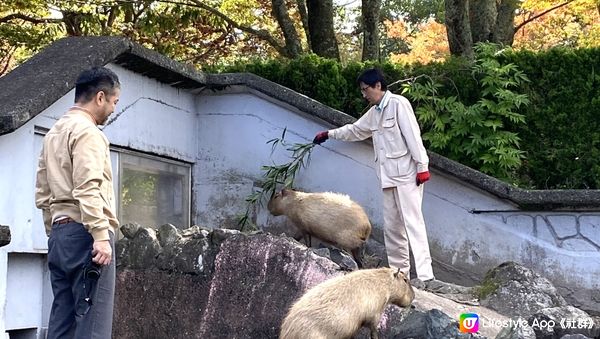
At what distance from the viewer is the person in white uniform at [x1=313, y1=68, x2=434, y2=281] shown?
775 cm

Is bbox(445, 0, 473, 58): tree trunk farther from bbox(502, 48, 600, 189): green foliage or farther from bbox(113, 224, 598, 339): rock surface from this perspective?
bbox(113, 224, 598, 339): rock surface

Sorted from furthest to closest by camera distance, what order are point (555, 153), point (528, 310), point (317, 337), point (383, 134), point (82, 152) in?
point (555, 153), point (383, 134), point (528, 310), point (317, 337), point (82, 152)

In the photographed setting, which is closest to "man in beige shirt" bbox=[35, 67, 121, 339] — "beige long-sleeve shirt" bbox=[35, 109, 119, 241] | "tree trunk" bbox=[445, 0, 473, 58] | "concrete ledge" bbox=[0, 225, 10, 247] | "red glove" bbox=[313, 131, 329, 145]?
"beige long-sleeve shirt" bbox=[35, 109, 119, 241]

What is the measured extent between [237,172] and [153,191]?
1046mm

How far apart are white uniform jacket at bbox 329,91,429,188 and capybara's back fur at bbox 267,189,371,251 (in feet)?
1.30

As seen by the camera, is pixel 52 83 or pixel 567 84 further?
pixel 567 84

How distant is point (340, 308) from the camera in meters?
5.29

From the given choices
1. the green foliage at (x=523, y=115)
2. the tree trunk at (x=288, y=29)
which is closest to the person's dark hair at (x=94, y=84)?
the green foliage at (x=523, y=115)

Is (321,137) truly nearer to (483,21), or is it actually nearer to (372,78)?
(372,78)

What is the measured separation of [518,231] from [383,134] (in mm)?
1570

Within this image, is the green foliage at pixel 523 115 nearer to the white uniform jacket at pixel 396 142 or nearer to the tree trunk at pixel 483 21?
the white uniform jacket at pixel 396 142

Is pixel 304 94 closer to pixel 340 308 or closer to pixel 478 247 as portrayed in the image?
pixel 478 247

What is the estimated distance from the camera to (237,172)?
9117mm

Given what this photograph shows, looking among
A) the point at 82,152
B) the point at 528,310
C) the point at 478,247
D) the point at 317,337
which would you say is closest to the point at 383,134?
the point at 478,247
